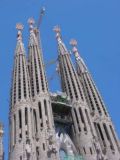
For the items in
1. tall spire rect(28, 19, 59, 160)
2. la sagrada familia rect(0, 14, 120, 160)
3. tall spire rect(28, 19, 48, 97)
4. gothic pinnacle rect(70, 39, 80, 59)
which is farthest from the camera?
gothic pinnacle rect(70, 39, 80, 59)

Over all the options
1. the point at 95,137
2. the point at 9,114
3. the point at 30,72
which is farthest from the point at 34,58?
the point at 95,137

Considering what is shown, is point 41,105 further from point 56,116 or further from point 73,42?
point 73,42

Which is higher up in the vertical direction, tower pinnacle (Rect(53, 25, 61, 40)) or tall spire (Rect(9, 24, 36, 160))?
tower pinnacle (Rect(53, 25, 61, 40))

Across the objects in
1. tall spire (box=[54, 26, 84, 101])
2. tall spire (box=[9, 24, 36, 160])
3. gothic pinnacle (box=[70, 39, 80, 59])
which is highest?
gothic pinnacle (box=[70, 39, 80, 59])

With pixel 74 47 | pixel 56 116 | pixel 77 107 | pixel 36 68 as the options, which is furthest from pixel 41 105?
pixel 74 47

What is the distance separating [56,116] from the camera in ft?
171

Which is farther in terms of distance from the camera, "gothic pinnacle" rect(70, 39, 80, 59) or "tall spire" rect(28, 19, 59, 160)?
"gothic pinnacle" rect(70, 39, 80, 59)

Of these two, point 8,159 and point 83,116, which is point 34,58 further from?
point 8,159

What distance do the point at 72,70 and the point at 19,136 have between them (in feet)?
59.5

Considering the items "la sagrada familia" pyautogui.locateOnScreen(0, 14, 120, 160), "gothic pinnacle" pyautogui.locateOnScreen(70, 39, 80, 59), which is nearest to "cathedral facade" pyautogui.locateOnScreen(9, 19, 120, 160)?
"la sagrada familia" pyautogui.locateOnScreen(0, 14, 120, 160)

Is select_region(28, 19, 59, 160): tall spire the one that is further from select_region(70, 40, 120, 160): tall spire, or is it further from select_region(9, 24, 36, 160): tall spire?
select_region(70, 40, 120, 160): tall spire

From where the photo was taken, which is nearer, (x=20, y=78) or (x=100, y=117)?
(x=20, y=78)

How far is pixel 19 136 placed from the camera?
43406 millimetres

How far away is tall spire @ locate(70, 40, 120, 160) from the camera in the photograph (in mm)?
47475
